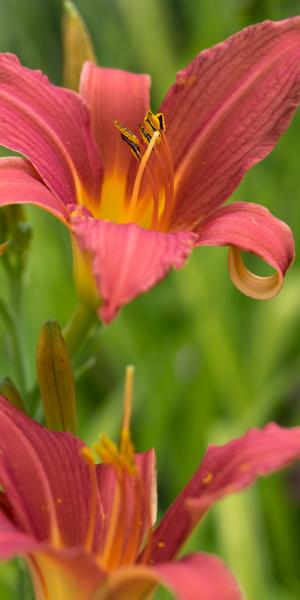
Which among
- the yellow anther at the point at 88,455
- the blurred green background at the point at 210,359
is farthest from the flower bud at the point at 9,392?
the blurred green background at the point at 210,359

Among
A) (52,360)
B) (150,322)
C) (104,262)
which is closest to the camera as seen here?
(104,262)

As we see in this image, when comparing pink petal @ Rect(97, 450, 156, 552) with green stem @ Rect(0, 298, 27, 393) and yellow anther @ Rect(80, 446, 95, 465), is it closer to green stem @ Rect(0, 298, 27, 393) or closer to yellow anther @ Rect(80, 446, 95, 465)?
yellow anther @ Rect(80, 446, 95, 465)

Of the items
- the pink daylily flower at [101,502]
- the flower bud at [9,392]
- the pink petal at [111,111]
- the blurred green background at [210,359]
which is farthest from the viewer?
the blurred green background at [210,359]

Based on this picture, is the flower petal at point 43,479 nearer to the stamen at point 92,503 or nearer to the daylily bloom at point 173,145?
the stamen at point 92,503

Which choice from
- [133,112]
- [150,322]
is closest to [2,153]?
[150,322]

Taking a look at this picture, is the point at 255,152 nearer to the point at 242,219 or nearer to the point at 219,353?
the point at 242,219

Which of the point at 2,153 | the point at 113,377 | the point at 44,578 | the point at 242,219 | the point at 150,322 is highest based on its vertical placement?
the point at 242,219

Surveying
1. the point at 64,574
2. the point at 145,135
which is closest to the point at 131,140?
the point at 145,135
